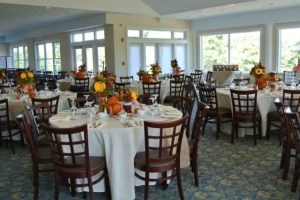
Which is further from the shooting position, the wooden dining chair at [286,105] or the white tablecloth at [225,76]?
the white tablecloth at [225,76]

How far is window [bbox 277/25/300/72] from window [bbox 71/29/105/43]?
23.5 ft

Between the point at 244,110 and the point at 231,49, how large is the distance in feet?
29.0

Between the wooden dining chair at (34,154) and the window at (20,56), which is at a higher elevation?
the window at (20,56)

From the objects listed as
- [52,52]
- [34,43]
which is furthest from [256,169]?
[34,43]

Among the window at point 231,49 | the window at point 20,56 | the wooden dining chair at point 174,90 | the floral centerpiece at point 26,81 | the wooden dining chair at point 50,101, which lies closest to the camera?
the wooden dining chair at point 50,101

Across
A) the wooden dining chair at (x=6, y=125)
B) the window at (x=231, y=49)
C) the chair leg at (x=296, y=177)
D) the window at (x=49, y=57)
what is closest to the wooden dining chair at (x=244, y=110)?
the chair leg at (x=296, y=177)

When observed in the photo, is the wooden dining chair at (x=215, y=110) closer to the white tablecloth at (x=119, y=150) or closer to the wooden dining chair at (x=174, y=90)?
the wooden dining chair at (x=174, y=90)

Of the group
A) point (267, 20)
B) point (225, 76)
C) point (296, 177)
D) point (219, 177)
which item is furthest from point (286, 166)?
point (267, 20)

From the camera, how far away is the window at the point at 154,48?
13.6 metres

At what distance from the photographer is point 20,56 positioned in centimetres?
2242

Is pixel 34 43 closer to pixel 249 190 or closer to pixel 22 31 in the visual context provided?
pixel 22 31

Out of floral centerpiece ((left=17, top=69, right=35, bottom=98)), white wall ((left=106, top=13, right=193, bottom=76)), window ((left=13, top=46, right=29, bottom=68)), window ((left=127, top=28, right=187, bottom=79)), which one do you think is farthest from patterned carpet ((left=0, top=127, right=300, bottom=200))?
window ((left=13, top=46, right=29, bottom=68))

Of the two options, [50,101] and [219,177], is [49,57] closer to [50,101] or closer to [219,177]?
[50,101]

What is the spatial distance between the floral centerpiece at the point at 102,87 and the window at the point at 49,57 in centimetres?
1436
